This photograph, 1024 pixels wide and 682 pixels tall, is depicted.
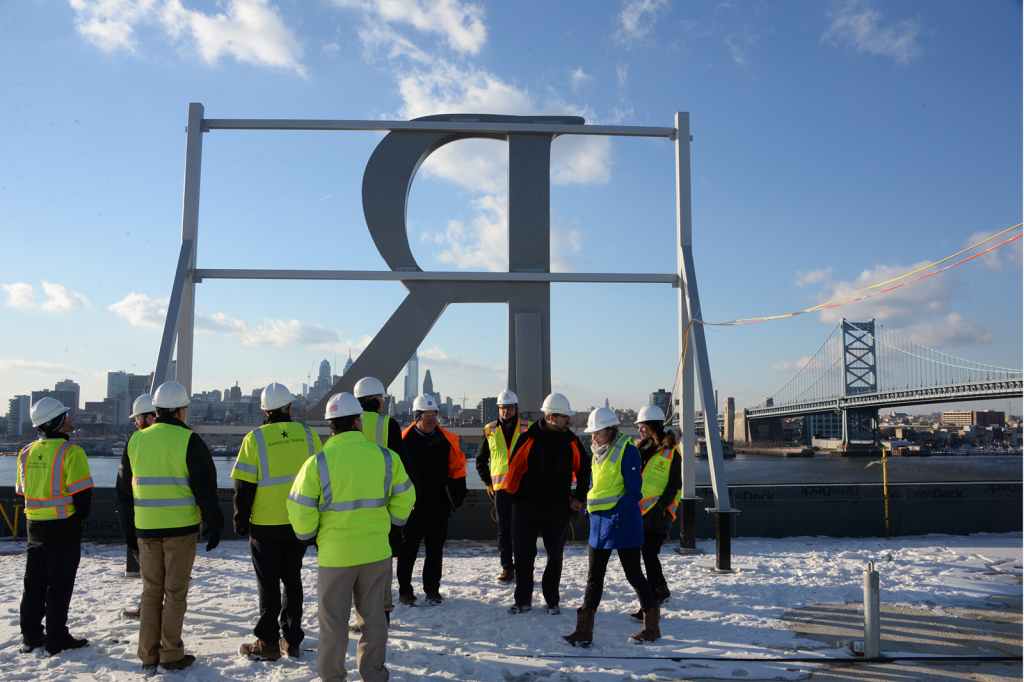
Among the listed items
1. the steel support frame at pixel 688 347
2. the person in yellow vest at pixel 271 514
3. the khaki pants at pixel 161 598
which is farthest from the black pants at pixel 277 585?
the steel support frame at pixel 688 347

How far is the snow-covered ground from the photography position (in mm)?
3639

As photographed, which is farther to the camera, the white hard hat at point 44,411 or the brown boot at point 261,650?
the white hard hat at point 44,411

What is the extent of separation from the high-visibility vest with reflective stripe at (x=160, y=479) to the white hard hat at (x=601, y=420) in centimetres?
237

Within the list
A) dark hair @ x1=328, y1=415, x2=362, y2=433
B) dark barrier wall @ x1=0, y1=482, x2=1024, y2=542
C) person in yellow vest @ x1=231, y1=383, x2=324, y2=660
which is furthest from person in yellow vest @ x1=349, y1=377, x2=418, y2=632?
dark barrier wall @ x1=0, y1=482, x2=1024, y2=542

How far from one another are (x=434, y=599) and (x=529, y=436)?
142cm

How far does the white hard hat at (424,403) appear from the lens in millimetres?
5066

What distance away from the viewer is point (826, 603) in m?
4.95

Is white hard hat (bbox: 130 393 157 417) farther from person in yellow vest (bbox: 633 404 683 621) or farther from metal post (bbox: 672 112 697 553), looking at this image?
metal post (bbox: 672 112 697 553)

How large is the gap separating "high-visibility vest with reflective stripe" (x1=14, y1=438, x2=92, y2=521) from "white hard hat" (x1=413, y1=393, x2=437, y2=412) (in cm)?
215

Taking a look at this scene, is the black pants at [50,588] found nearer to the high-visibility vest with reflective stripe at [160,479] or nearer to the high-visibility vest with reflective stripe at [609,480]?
the high-visibility vest with reflective stripe at [160,479]

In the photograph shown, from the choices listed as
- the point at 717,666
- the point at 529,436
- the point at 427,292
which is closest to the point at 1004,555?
the point at 717,666

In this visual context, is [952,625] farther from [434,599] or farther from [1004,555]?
[434,599]

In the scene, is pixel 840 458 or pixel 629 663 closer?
pixel 629 663

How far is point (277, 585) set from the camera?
379cm
